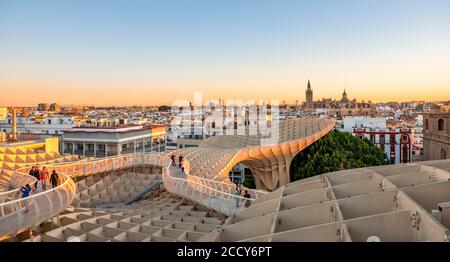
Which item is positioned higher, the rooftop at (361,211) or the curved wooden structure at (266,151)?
the rooftop at (361,211)

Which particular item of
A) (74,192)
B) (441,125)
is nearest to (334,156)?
(441,125)

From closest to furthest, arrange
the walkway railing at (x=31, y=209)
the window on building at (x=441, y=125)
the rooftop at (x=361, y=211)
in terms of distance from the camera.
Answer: the rooftop at (x=361, y=211) < the walkway railing at (x=31, y=209) < the window on building at (x=441, y=125)

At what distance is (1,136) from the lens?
3569 centimetres

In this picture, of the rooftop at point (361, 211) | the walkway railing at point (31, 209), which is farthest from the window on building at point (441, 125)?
the walkway railing at point (31, 209)

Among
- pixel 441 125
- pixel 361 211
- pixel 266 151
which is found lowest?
pixel 266 151

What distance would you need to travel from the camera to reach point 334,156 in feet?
103

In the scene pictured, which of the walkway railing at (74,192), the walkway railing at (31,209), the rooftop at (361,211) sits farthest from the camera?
the walkway railing at (74,192)

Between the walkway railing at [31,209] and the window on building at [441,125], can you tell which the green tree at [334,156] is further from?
the walkway railing at [31,209]

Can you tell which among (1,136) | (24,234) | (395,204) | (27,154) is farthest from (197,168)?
(1,136)

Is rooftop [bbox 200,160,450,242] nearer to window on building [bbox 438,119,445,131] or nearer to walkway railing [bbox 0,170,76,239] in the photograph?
walkway railing [bbox 0,170,76,239]

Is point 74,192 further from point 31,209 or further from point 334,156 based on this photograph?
point 334,156

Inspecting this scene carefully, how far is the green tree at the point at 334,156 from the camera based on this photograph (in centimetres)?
3078

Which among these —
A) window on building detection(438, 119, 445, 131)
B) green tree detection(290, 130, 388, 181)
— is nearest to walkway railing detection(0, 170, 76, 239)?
green tree detection(290, 130, 388, 181)
